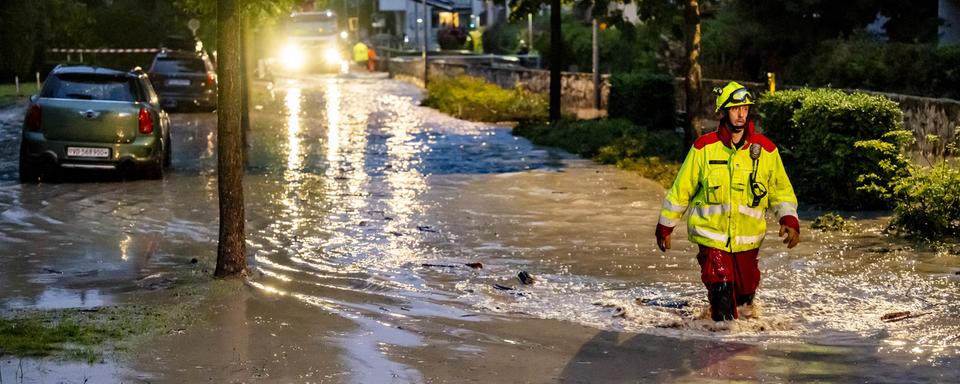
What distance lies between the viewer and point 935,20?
3097 cm

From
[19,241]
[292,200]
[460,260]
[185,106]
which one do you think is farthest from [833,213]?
[185,106]

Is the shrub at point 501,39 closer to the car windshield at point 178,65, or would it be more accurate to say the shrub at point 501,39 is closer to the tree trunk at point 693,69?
the car windshield at point 178,65

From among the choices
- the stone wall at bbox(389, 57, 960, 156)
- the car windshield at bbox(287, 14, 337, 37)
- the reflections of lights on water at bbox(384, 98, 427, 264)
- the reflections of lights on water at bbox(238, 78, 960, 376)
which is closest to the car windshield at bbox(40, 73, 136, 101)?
the reflections of lights on water at bbox(238, 78, 960, 376)

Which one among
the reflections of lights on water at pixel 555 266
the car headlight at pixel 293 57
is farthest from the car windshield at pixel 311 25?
the reflections of lights on water at pixel 555 266

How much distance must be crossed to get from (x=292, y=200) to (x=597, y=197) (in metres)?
3.47

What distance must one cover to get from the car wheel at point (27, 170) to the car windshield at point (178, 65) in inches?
627

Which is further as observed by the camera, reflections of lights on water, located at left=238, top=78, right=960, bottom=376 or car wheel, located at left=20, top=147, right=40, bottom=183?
car wheel, located at left=20, top=147, right=40, bottom=183

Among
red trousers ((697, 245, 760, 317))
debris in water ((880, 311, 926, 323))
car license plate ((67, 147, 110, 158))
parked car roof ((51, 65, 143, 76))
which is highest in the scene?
parked car roof ((51, 65, 143, 76))

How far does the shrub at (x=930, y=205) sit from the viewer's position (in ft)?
42.1

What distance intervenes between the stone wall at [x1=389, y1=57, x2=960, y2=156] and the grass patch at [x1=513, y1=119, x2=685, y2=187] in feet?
5.01

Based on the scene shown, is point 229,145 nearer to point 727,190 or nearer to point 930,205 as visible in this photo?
point 727,190

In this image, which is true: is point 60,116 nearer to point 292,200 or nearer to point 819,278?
point 292,200

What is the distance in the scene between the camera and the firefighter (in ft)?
29.4

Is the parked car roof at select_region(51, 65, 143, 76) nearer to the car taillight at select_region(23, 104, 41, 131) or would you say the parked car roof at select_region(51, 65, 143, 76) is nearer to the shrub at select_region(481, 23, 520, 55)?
the car taillight at select_region(23, 104, 41, 131)
